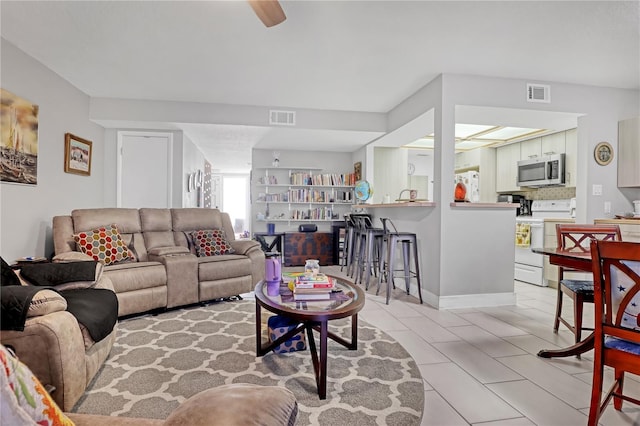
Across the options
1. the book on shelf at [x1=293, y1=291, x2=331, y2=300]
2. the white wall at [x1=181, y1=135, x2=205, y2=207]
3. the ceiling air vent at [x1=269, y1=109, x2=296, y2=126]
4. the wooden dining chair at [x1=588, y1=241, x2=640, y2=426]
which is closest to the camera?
the wooden dining chair at [x1=588, y1=241, x2=640, y2=426]

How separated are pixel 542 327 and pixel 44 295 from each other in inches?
141

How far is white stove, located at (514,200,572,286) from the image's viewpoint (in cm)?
455

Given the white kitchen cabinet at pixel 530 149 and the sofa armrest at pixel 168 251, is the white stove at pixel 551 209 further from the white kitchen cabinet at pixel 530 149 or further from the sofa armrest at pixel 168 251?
the sofa armrest at pixel 168 251

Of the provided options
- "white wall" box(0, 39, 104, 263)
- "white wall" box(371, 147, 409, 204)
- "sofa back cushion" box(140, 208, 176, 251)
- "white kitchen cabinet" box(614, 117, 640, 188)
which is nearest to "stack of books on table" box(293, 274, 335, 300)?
"sofa back cushion" box(140, 208, 176, 251)

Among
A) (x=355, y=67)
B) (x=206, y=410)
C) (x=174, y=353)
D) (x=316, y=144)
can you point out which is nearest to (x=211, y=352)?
(x=174, y=353)

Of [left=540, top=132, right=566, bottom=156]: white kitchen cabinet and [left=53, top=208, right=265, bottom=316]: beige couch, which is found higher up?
[left=540, top=132, right=566, bottom=156]: white kitchen cabinet

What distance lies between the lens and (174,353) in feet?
7.85

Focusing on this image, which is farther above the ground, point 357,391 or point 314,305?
point 314,305

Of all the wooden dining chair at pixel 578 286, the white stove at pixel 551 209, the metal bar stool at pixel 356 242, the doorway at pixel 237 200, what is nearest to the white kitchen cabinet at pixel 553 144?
the white stove at pixel 551 209

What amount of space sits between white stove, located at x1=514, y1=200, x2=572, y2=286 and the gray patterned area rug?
3.02 meters

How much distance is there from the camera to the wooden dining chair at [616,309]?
1.43 meters

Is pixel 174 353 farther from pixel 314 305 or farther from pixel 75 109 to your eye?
pixel 75 109

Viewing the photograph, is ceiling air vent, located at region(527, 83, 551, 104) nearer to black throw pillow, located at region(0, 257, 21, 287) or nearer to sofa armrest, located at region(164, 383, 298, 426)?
sofa armrest, located at region(164, 383, 298, 426)

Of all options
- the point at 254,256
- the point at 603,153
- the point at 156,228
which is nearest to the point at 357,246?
the point at 254,256
